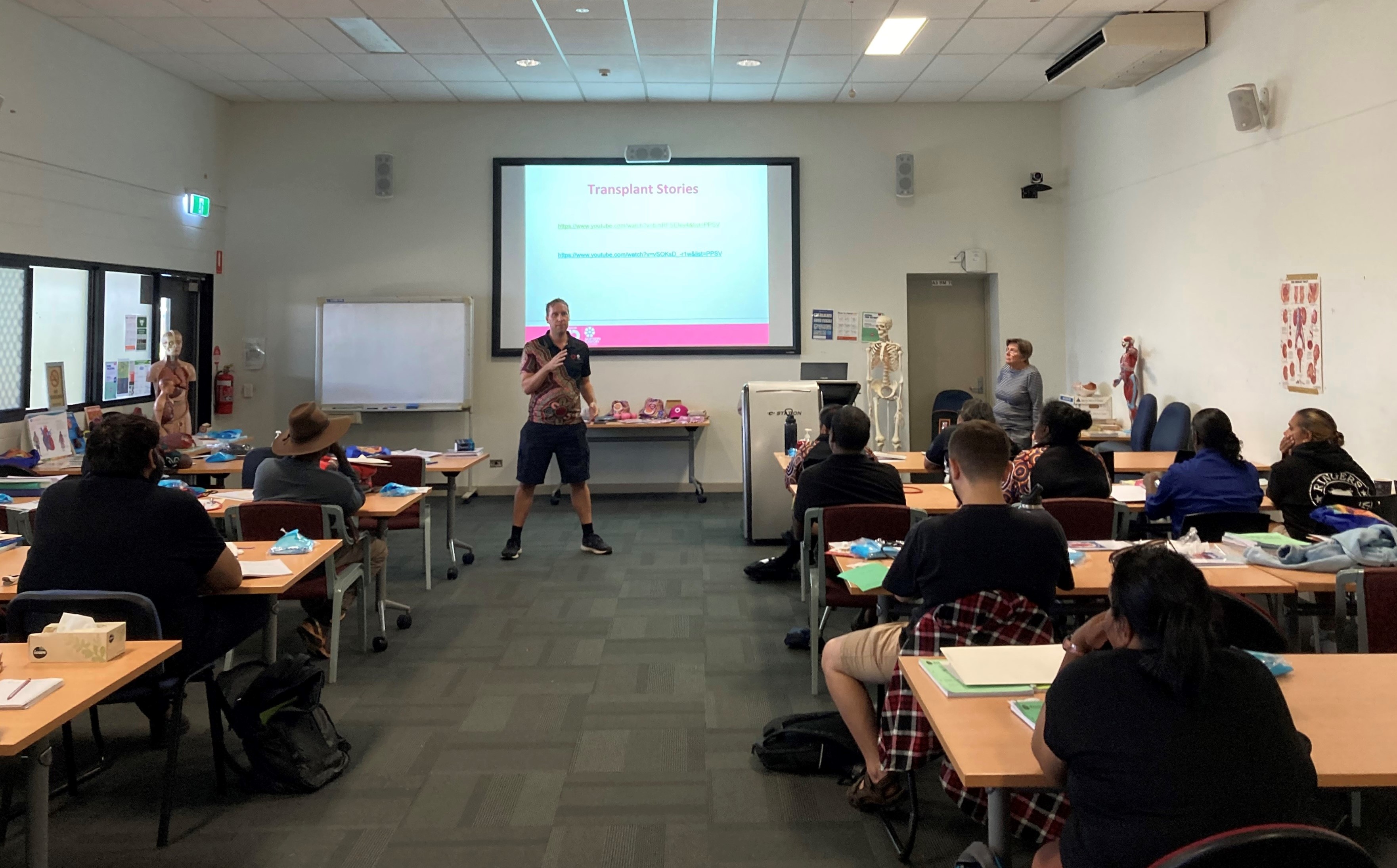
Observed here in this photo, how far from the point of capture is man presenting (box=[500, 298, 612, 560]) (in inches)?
245

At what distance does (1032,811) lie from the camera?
2.29m

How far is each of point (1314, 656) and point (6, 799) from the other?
360cm

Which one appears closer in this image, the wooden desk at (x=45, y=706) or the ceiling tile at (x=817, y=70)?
the wooden desk at (x=45, y=706)

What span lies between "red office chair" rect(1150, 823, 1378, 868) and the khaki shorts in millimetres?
1456

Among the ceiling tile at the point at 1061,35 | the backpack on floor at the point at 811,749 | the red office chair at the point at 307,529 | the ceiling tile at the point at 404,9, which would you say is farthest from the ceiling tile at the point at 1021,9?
the red office chair at the point at 307,529

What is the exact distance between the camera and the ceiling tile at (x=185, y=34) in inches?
255

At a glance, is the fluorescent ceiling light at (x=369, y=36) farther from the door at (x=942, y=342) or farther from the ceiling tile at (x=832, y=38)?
the door at (x=942, y=342)

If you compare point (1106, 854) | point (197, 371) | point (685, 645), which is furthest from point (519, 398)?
point (1106, 854)

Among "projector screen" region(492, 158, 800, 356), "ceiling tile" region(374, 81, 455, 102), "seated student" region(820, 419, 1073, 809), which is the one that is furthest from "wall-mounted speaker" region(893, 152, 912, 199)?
"seated student" region(820, 419, 1073, 809)

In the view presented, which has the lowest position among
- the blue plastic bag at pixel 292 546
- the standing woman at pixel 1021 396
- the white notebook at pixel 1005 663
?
the white notebook at pixel 1005 663

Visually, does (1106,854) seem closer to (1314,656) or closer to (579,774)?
(1314,656)

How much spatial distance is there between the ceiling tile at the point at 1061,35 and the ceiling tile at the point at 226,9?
5.46 m

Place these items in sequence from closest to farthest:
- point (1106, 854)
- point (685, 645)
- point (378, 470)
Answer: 1. point (1106, 854)
2. point (685, 645)
3. point (378, 470)

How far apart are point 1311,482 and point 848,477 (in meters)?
1.82
